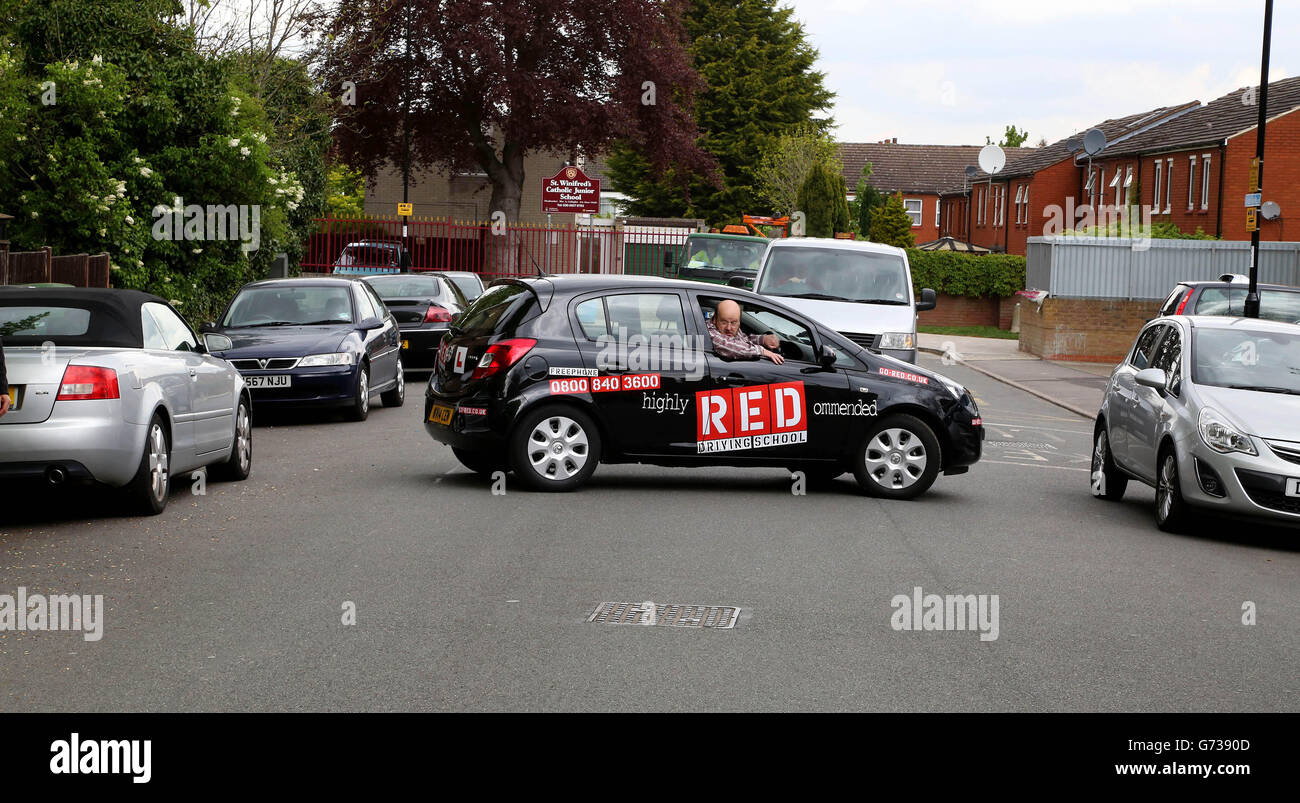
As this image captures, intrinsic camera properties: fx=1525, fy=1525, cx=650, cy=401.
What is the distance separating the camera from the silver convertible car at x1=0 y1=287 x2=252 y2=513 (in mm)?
9422

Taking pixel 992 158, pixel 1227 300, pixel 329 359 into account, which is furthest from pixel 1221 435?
pixel 992 158

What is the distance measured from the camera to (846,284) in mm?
19203

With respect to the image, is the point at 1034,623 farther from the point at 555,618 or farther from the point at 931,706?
the point at 555,618

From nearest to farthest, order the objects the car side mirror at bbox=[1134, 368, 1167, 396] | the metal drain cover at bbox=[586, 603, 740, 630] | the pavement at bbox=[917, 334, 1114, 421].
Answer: the metal drain cover at bbox=[586, 603, 740, 630]
the car side mirror at bbox=[1134, 368, 1167, 396]
the pavement at bbox=[917, 334, 1114, 421]

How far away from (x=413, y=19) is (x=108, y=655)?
36.7m

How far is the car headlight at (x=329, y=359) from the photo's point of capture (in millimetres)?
16406

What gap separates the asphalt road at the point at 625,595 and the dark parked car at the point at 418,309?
964cm

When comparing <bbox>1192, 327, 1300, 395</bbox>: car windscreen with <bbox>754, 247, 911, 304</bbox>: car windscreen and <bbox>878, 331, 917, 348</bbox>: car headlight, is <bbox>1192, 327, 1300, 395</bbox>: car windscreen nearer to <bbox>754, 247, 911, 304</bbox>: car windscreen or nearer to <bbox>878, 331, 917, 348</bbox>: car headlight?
<bbox>878, 331, 917, 348</bbox>: car headlight

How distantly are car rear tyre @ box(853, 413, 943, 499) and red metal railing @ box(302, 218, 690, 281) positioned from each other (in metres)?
24.9

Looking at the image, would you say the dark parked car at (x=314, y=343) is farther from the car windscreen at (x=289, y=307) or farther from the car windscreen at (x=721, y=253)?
the car windscreen at (x=721, y=253)

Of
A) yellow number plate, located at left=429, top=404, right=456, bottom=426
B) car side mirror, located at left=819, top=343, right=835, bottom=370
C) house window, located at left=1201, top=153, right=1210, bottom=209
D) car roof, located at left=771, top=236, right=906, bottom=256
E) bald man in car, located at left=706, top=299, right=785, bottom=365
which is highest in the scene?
house window, located at left=1201, top=153, right=1210, bottom=209

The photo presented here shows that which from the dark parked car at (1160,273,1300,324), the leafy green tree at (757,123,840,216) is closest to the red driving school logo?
the dark parked car at (1160,273,1300,324)

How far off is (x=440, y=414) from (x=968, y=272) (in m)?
37.4

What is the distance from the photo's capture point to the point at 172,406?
10492mm
